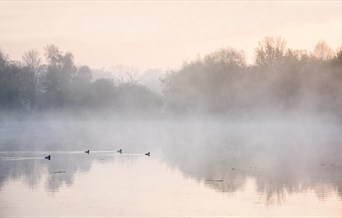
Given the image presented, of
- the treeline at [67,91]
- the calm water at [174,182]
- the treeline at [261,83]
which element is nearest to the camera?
the calm water at [174,182]

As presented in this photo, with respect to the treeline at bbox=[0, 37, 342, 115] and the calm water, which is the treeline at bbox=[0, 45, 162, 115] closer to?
the treeline at bbox=[0, 37, 342, 115]

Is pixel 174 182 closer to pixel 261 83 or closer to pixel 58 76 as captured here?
pixel 261 83

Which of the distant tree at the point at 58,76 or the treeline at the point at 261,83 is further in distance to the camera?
the distant tree at the point at 58,76

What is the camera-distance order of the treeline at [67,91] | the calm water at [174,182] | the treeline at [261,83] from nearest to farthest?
1. the calm water at [174,182]
2. the treeline at [261,83]
3. the treeline at [67,91]

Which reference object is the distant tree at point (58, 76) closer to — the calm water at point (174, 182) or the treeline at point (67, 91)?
the treeline at point (67, 91)

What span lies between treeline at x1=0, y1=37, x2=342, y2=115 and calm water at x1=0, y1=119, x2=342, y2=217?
2210 cm

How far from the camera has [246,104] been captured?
67.4 m

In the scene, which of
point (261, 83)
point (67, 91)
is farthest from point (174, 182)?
point (67, 91)

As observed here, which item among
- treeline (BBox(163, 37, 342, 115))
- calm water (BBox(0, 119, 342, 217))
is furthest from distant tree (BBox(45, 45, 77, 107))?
calm water (BBox(0, 119, 342, 217))

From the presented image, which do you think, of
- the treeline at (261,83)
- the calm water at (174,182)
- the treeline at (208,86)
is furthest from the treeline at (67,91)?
the calm water at (174,182)

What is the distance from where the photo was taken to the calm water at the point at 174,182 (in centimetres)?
1816

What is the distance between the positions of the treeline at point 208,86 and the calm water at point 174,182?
2210 centimetres

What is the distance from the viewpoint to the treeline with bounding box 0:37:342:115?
60.6 metres

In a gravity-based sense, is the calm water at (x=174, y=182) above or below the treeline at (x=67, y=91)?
below
